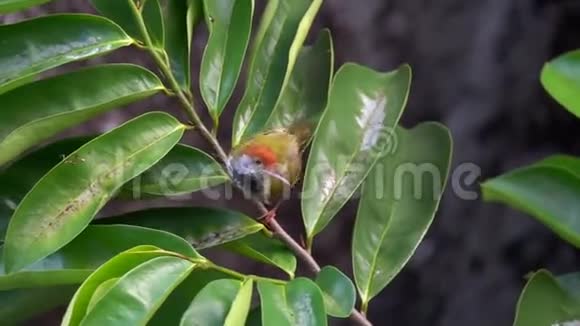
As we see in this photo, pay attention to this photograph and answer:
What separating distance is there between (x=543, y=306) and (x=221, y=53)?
0.40 m

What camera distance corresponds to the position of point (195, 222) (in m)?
0.81

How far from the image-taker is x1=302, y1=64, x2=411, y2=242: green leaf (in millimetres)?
841

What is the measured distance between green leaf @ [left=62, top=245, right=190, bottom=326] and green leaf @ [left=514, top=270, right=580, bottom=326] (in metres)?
0.31

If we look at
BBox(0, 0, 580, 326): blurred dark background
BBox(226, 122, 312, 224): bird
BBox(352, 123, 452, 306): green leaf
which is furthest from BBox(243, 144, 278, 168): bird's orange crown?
BBox(0, 0, 580, 326): blurred dark background

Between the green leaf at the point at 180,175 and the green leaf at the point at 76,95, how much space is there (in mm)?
Answer: 74

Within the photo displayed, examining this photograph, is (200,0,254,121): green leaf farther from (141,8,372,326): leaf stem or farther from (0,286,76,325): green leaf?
(0,286,76,325): green leaf

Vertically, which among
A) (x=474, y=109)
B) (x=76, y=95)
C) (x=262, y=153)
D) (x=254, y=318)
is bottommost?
(x=474, y=109)

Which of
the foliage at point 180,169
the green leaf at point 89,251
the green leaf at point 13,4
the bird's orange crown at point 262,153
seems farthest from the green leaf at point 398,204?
the green leaf at point 13,4

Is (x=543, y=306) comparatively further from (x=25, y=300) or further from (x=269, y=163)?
(x=25, y=300)

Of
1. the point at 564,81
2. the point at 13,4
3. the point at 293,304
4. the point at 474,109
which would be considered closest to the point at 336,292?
the point at 293,304

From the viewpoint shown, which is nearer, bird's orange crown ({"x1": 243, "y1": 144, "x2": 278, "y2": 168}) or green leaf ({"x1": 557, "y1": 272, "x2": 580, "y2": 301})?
green leaf ({"x1": 557, "y1": 272, "x2": 580, "y2": 301})

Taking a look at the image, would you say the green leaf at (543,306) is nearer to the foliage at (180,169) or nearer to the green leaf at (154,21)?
the foliage at (180,169)

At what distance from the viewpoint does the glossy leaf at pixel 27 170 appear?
78 centimetres

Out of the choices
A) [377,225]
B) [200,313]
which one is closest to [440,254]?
[377,225]
